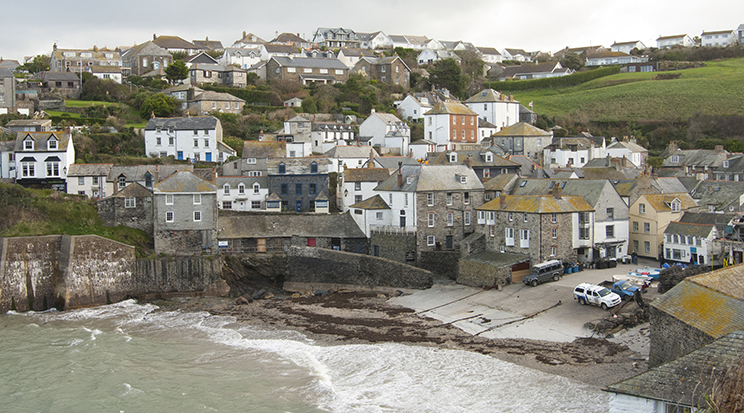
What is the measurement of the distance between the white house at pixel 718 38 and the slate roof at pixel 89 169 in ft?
388

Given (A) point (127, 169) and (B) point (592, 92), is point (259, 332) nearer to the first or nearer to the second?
(A) point (127, 169)

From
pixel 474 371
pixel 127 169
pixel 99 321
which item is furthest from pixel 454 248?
pixel 127 169

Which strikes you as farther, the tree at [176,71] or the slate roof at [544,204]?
the tree at [176,71]

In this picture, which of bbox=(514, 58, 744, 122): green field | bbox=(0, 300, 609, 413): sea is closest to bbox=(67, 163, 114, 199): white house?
bbox=(0, 300, 609, 413): sea

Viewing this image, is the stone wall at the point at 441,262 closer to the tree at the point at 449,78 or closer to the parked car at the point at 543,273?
the parked car at the point at 543,273

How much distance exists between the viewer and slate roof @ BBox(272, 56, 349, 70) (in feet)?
254

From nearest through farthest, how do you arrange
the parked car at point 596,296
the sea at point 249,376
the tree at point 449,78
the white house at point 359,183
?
the sea at point 249,376 < the parked car at point 596,296 < the white house at point 359,183 < the tree at point 449,78

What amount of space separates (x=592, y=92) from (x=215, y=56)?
179 ft

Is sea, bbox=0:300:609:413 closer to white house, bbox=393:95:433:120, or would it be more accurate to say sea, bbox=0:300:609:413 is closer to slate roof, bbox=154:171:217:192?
slate roof, bbox=154:171:217:192

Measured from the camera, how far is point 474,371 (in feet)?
74.6

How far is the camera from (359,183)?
45438 millimetres

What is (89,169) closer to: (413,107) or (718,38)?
(413,107)

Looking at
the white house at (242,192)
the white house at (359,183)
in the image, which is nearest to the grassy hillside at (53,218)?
the white house at (242,192)

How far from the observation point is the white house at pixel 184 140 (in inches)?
2036
